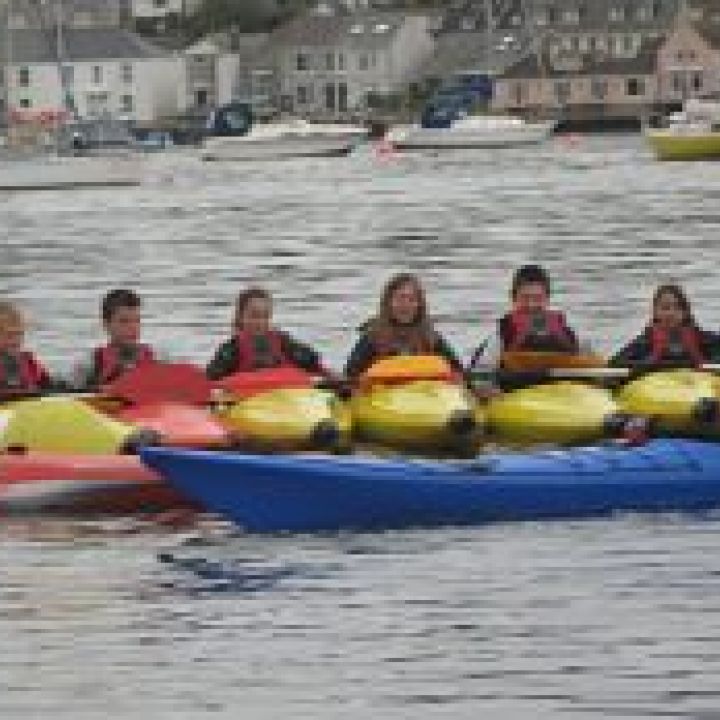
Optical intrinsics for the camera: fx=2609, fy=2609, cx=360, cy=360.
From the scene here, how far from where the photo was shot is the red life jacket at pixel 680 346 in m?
18.8

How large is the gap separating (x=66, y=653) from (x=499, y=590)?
2709mm

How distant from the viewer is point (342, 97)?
466ft

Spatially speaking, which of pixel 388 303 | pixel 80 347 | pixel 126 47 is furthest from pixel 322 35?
pixel 388 303

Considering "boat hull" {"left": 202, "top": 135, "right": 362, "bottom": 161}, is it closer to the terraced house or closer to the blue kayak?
the terraced house

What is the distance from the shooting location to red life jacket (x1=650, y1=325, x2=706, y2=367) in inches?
739

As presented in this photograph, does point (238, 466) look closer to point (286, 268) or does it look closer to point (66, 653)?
point (66, 653)

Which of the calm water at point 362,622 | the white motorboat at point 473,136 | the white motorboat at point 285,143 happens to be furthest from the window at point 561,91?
the calm water at point 362,622

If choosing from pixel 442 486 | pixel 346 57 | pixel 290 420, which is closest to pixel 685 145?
pixel 346 57

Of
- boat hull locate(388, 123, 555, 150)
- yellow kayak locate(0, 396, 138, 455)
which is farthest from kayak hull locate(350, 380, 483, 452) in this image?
boat hull locate(388, 123, 555, 150)

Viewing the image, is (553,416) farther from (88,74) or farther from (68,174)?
(88,74)

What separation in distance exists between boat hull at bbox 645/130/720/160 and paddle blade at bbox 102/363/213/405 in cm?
6920

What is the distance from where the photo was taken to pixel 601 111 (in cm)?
12781

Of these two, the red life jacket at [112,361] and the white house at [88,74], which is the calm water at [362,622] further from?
the white house at [88,74]

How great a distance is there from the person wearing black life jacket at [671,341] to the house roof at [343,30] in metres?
122
